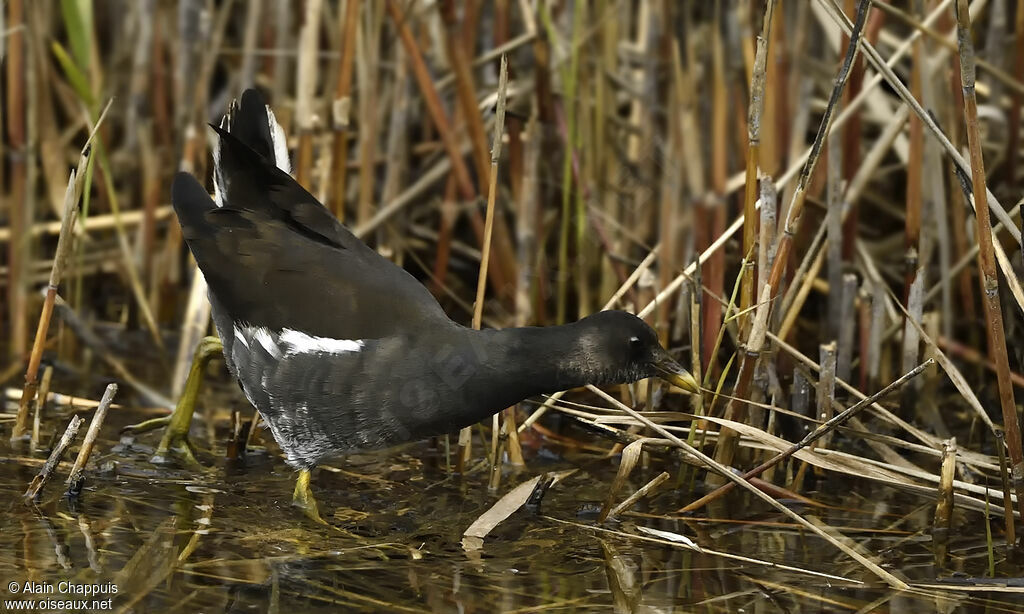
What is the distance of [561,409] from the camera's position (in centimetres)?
315

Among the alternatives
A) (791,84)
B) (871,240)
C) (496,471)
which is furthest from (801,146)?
(496,471)

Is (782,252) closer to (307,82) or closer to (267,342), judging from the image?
(267,342)

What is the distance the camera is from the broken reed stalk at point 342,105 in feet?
11.6

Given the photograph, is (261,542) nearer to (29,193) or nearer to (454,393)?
(454,393)

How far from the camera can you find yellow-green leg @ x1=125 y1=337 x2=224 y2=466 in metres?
3.26

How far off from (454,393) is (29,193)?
5.80ft

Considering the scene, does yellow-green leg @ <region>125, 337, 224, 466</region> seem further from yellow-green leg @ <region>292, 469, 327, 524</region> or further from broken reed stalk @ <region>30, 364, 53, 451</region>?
yellow-green leg @ <region>292, 469, 327, 524</region>

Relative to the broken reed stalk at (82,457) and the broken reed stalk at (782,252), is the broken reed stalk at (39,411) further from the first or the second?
the broken reed stalk at (782,252)

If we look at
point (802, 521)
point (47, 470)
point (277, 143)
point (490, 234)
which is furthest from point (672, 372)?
point (47, 470)

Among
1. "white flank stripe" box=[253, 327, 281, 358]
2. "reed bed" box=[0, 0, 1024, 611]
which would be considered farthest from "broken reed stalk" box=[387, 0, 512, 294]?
"white flank stripe" box=[253, 327, 281, 358]

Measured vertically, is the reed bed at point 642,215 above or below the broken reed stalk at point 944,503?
above

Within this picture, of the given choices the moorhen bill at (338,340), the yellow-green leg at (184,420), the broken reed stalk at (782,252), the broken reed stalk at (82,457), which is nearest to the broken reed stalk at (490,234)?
the moorhen bill at (338,340)

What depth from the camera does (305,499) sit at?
9.59 ft

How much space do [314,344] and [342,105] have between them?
952mm
